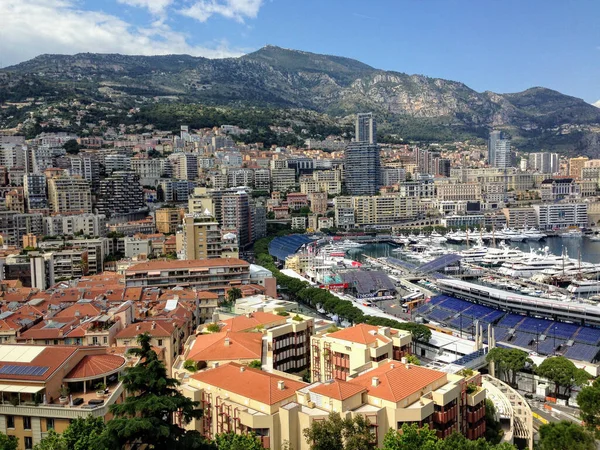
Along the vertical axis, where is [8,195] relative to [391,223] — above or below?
above

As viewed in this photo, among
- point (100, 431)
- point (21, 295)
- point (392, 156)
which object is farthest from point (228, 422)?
point (392, 156)

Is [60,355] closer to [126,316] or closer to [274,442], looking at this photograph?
[274,442]

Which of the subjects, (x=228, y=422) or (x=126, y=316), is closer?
(x=228, y=422)

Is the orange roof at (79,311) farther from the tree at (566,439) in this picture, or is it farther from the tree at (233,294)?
the tree at (566,439)

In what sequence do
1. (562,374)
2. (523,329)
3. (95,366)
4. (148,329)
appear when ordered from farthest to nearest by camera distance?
1. (523,329)
2. (562,374)
3. (148,329)
4. (95,366)

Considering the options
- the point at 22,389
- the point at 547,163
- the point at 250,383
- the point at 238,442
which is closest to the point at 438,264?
the point at 250,383

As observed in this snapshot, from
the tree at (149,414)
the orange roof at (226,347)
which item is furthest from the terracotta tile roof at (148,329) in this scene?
the tree at (149,414)

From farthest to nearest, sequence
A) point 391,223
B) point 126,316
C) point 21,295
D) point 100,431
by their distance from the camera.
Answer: point 391,223, point 21,295, point 126,316, point 100,431

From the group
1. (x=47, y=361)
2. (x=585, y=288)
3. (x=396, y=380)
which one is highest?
(x=47, y=361)

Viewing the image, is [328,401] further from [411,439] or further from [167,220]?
[167,220]
